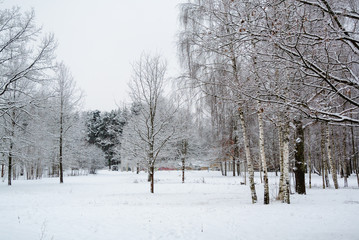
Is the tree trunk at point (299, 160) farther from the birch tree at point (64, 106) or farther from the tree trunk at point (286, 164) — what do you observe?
the birch tree at point (64, 106)

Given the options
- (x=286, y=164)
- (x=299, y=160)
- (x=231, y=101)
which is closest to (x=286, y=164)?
(x=286, y=164)

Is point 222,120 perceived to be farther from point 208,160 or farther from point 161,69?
point 208,160

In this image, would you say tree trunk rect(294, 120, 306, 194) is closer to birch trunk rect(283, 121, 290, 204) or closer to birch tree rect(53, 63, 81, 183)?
birch trunk rect(283, 121, 290, 204)

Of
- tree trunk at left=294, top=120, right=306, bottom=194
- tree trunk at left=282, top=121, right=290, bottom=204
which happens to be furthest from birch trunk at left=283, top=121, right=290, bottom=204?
tree trunk at left=294, top=120, right=306, bottom=194

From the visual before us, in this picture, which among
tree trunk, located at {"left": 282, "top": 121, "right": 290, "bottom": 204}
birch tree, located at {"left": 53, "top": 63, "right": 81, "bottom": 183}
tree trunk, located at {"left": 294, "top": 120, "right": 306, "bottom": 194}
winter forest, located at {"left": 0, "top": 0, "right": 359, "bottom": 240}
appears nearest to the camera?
winter forest, located at {"left": 0, "top": 0, "right": 359, "bottom": 240}

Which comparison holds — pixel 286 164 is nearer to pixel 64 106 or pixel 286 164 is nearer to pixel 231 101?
pixel 231 101

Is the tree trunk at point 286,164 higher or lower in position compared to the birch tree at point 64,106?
lower

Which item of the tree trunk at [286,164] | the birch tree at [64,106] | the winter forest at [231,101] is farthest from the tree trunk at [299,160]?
the birch tree at [64,106]

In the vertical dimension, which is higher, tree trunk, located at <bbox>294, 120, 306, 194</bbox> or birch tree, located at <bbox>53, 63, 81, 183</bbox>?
birch tree, located at <bbox>53, 63, 81, 183</bbox>

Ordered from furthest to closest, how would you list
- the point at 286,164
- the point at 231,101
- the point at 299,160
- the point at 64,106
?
the point at 64,106 < the point at 299,160 < the point at 286,164 < the point at 231,101

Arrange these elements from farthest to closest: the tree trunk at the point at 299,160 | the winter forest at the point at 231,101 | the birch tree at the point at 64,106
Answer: the birch tree at the point at 64,106, the tree trunk at the point at 299,160, the winter forest at the point at 231,101

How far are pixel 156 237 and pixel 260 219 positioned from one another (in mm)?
3041

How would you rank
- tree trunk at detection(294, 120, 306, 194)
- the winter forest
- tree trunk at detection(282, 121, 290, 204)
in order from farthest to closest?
tree trunk at detection(294, 120, 306, 194), tree trunk at detection(282, 121, 290, 204), the winter forest

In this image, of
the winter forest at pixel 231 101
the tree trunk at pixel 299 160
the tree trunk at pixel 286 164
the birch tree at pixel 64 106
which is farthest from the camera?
the birch tree at pixel 64 106
